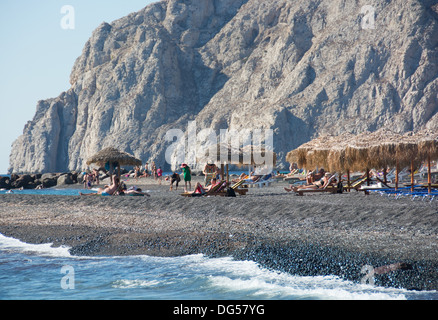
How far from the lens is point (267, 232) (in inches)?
378

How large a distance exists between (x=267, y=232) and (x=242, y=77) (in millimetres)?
88215

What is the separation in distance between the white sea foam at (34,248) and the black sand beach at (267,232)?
0.69 feet

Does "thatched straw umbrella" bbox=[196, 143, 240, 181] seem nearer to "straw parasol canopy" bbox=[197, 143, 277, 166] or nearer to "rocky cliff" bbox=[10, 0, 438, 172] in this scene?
"straw parasol canopy" bbox=[197, 143, 277, 166]

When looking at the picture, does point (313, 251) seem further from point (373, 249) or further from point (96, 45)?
point (96, 45)

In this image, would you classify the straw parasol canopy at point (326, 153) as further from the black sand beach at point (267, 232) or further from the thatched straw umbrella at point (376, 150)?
the black sand beach at point (267, 232)

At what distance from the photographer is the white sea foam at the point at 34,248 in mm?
9186

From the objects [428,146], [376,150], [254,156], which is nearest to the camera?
[428,146]

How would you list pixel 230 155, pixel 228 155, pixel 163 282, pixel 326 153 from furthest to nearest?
pixel 230 155
pixel 228 155
pixel 326 153
pixel 163 282

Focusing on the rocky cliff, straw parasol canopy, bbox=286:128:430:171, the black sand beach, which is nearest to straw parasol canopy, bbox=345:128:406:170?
straw parasol canopy, bbox=286:128:430:171

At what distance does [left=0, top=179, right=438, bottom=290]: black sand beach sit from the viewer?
22.6ft

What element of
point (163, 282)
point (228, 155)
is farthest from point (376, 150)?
point (163, 282)

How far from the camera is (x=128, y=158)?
76.0 ft

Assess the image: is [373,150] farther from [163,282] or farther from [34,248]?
[34,248]

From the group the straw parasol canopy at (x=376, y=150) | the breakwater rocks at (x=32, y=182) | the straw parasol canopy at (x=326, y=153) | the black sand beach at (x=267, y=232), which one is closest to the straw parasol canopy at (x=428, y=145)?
the straw parasol canopy at (x=376, y=150)
